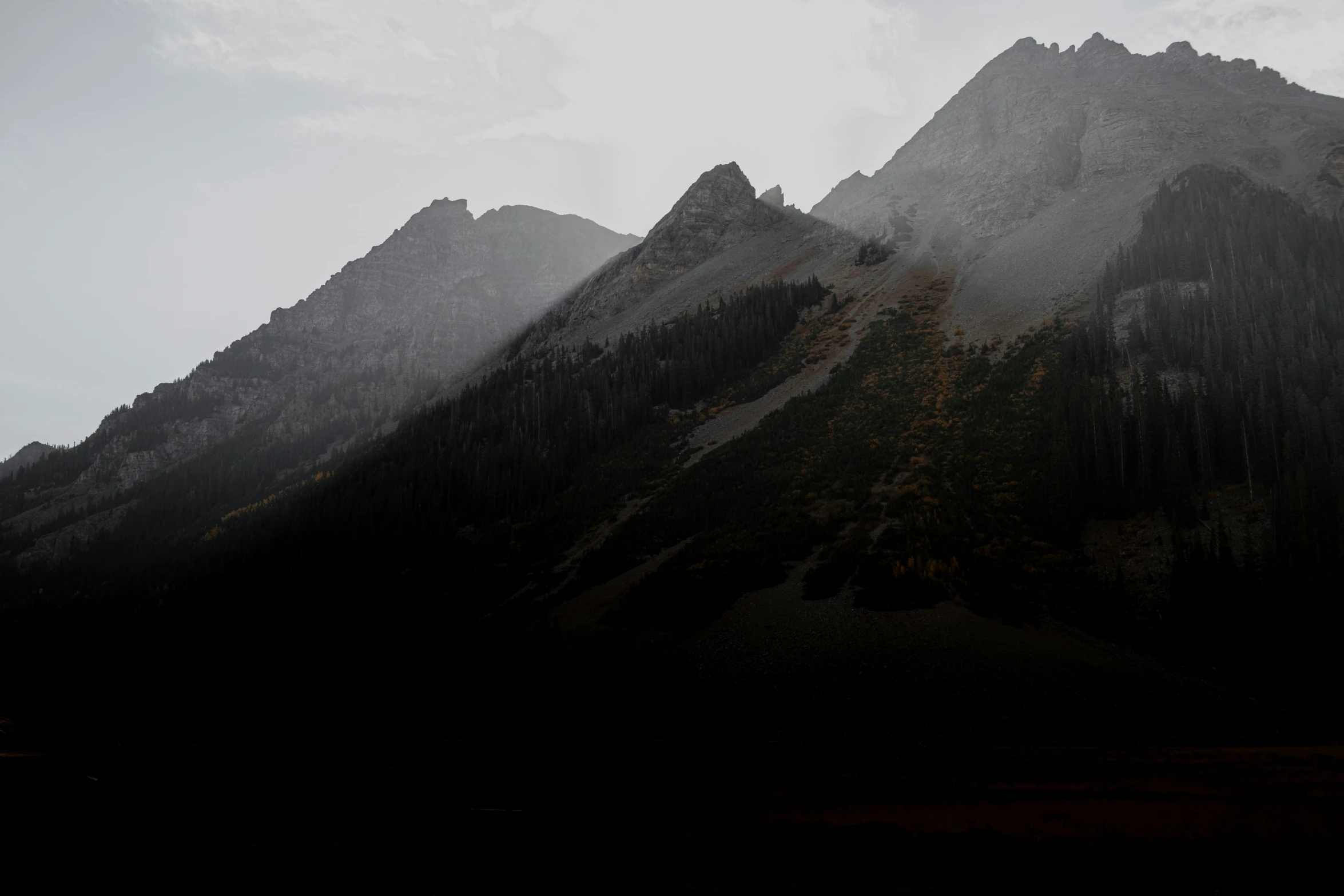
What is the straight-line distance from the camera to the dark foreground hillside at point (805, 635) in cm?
1451

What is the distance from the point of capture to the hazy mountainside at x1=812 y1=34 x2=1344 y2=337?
83.9 meters

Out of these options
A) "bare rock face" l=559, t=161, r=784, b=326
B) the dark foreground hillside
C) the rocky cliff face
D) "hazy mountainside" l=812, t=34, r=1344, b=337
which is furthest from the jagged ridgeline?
"hazy mountainside" l=812, t=34, r=1344, b=337

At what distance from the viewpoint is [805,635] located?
33406 mm

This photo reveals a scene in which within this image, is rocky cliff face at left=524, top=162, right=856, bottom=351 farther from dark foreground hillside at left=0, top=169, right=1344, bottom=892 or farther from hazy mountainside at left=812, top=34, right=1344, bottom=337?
dark foreground hillside at left=0, top=169, right=1344, bottom=892

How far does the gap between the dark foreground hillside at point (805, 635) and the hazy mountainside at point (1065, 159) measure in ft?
27.0

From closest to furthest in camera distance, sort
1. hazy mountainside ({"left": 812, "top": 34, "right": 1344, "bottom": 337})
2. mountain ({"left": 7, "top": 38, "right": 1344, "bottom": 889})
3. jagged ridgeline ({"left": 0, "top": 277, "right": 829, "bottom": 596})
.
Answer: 1. mountain ({"left": 7, "top": 38, "right": 1344, "bottom": 889})
2. jagged ridgeline ({"left": 0, "top": 277, "right": 829, "bottom": 596})
3. hazy mountainside ({"left": 812, "top": 34, "right": 1344, "bottom": 337})

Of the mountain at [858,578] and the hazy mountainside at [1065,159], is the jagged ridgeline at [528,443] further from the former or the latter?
the hazy mountainside at [1065,159]

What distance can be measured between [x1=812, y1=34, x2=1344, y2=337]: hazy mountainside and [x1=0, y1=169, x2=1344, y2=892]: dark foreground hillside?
824 centimetres

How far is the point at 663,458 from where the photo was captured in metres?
74.6

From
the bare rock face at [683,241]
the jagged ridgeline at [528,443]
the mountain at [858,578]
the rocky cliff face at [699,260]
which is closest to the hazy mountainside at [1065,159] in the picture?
the mountain at [858,578]

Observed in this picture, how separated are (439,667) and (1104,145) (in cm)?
12306

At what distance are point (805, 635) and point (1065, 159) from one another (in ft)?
369

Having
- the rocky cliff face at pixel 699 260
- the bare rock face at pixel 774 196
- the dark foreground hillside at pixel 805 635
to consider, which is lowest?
the dark foreground hillside at pixel 805 635

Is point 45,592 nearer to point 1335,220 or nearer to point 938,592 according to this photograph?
point 938,592
